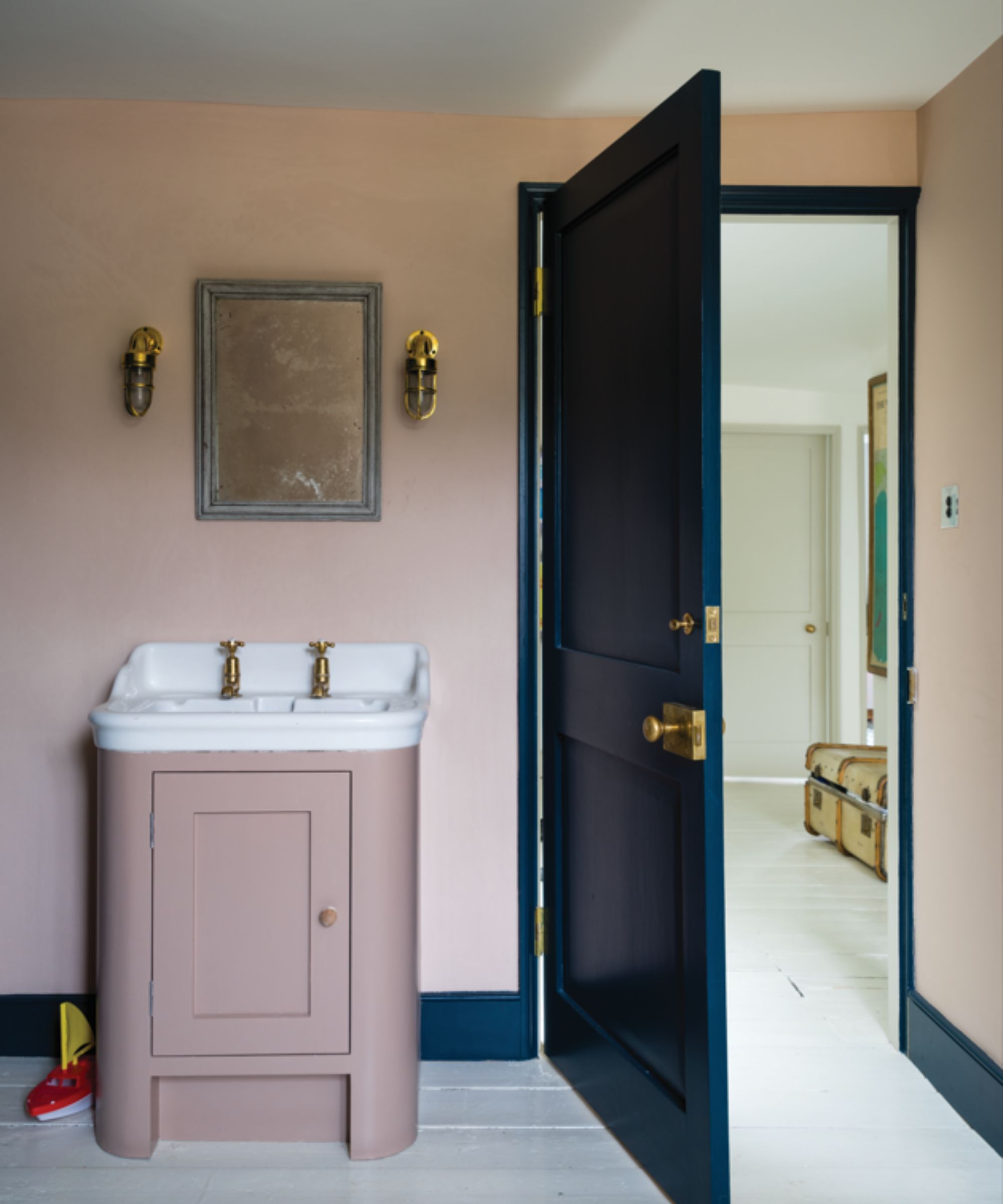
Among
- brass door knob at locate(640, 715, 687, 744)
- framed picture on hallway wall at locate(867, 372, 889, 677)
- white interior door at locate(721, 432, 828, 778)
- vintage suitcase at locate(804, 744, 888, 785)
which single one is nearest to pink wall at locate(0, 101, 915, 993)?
brass door knob at locate(640, 715, 687, 744)

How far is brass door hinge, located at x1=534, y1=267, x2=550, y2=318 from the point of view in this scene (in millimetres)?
2418

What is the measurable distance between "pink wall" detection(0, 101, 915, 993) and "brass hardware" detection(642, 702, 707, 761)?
Answer: 705 millimetres

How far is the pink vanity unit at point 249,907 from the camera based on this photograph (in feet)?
6.59

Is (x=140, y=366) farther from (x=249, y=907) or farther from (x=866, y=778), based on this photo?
(x=866, y=778)

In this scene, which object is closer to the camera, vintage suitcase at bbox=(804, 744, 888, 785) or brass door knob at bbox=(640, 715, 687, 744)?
brass door knob at bbox=(640, 715, 687, 744)

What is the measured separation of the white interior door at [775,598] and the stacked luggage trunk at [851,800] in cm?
121

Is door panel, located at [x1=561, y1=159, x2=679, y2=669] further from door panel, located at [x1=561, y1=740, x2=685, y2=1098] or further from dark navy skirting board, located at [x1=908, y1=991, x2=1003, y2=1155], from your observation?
dark navy skirting board, located at [x1=908, y1=991, x2=1003, y2=1155]

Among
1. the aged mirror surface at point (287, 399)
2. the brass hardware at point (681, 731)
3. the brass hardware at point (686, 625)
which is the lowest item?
the brass hardware at point (681, 731)

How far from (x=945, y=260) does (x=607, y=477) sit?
3.13 feet

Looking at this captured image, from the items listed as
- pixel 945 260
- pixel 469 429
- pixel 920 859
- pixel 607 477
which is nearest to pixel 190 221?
pixel 469 429

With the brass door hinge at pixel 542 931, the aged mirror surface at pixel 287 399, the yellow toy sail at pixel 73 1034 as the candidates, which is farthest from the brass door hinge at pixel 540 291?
the yellow toy sail at pixel 73 1034

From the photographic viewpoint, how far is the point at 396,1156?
2.05 meters

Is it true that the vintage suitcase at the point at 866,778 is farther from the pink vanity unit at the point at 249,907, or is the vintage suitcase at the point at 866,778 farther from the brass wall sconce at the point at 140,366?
the brass wall sconce at the point at 140,366

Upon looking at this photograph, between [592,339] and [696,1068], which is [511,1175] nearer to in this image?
[696,1068]
